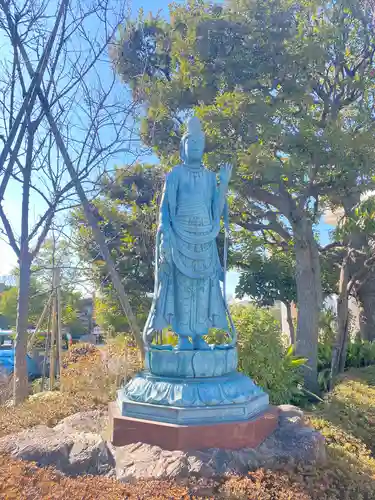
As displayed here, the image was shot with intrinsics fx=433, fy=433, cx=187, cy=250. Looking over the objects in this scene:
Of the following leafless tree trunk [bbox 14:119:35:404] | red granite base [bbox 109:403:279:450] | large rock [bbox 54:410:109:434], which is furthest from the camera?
leafless tree trunk [bbox 14:119:35:404]

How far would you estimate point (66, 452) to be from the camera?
3.41m

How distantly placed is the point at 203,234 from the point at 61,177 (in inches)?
132

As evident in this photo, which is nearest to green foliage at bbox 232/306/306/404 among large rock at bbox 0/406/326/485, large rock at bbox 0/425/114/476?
large rock at bbox 0/406/326/485

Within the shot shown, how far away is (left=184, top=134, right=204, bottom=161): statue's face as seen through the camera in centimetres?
445

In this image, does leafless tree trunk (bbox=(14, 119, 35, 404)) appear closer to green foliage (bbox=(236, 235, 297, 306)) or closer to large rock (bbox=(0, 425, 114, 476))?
large rock (bbox=(0, 425, 114, 476))

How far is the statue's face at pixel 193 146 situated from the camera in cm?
445

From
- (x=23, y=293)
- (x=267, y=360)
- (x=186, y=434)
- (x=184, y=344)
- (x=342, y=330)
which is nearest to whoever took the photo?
(x=186, y=434)

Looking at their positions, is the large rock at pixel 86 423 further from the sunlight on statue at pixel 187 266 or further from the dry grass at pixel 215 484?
the sunlight on statue at pixel 187 266

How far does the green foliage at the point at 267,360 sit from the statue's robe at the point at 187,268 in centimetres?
277

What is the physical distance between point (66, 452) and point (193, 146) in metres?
3.03

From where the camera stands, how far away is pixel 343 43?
25.4 ft

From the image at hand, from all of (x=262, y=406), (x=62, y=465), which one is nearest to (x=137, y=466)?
(x=62, y=465)

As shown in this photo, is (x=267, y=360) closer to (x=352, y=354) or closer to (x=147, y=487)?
(x=147, y=487)

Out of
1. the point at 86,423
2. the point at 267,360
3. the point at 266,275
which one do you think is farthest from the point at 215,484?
the point at 266,275
